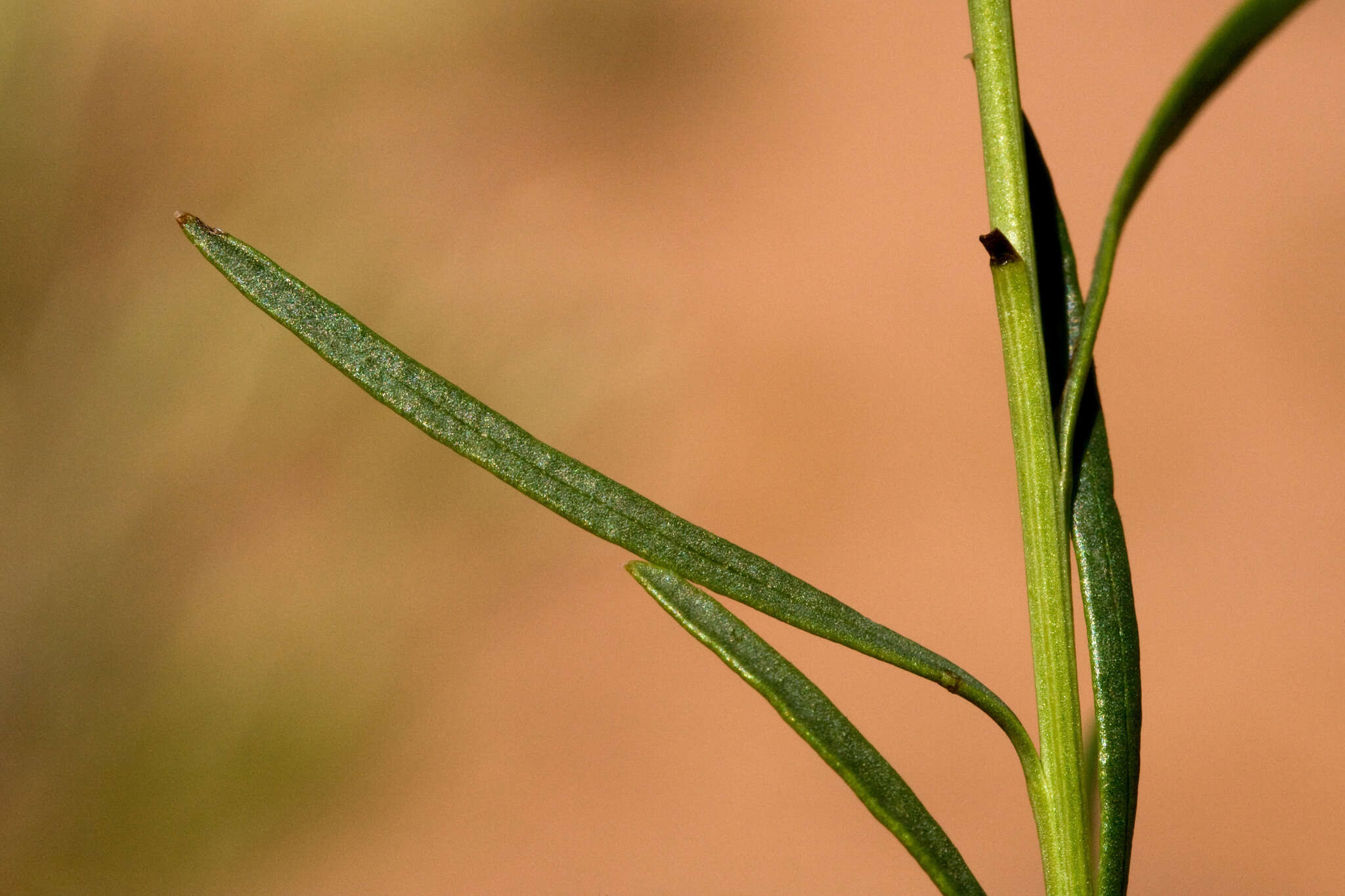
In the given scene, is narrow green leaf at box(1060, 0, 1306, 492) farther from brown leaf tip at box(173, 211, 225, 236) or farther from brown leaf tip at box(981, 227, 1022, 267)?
brown leaf tip at box(173, 211, 225, 236)

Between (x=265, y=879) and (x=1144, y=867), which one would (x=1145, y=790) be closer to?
(x=1144, y=867)

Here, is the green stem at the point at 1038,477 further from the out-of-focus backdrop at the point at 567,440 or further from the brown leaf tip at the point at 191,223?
the out-of-focus backdrop at the point at 567,440

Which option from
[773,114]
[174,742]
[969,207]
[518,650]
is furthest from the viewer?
[773,114]

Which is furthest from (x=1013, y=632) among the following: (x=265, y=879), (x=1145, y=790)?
(x=265, y=879)

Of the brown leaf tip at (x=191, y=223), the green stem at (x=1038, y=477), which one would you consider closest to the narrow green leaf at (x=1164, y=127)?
the green stem at (x=1038, y=477)

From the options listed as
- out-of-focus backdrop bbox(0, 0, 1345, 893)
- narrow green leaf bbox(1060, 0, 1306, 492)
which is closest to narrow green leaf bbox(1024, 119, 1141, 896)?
narrow green leaf bbox(1060, 0, 1306, 492)
